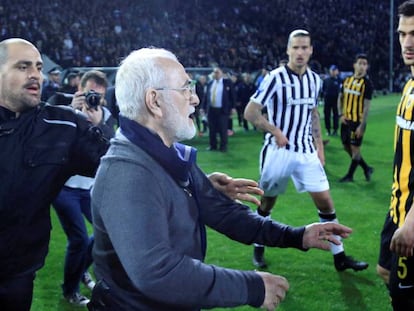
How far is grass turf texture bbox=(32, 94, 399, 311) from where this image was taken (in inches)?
192

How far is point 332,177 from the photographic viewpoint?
33.9 feet

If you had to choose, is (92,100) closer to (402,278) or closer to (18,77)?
(18,77)

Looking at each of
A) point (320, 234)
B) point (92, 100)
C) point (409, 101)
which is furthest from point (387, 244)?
point (92, 100)

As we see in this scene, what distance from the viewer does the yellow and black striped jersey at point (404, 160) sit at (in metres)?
3.25

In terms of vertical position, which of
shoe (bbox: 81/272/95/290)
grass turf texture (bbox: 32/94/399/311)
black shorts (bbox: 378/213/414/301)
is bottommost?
grass turf texture (bbox: 32/94/399/311)

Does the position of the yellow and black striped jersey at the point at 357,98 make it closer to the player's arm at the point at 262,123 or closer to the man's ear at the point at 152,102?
the player's arm at the point at 262,123

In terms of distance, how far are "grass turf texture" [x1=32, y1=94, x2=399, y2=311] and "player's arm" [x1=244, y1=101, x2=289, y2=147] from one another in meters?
1.29

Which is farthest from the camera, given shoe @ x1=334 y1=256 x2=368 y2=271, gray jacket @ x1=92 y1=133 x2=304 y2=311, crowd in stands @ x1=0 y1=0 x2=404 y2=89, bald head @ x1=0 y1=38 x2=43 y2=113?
crowd in stands @ x1=0 y1=0 x2=404 y2=89

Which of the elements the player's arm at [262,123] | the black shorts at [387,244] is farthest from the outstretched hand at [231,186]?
the player's arm at [262,123]

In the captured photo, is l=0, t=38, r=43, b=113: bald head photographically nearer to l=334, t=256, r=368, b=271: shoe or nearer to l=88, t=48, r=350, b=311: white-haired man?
l=88, t=48, r=350, b=311: white-haired man

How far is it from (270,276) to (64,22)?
29985mm

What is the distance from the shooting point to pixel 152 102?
2.08 m

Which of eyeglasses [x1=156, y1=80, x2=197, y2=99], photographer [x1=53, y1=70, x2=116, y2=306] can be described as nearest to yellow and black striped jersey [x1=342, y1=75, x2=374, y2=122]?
photographer [x1=53, y1=70, x2=116, y2=306]

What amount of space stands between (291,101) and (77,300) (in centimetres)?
283
